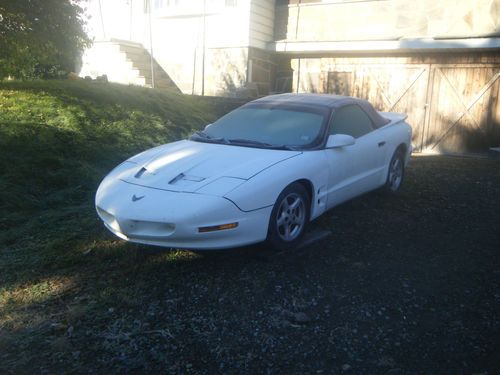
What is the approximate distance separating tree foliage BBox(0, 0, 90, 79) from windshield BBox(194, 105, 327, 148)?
453cm

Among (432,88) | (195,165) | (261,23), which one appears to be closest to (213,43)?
(261,23)

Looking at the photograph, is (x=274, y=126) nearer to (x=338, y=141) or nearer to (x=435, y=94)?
(x=338, y=141)

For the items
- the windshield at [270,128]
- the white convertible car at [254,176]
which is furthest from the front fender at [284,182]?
the windshield at [270,128]

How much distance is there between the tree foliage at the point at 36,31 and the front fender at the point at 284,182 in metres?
5.87

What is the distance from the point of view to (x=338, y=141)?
4898mm

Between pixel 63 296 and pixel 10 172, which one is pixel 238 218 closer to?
pixel 63 296

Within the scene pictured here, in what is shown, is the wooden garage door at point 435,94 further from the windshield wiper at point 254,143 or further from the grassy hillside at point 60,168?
the windshield wiper at point 254,143

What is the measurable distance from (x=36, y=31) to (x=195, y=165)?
5521 mm

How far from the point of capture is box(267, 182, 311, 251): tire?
13.7ft

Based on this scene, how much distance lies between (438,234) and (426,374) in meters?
2.48

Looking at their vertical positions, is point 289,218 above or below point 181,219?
below

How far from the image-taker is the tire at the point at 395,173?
6.25 m

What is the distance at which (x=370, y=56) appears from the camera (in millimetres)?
12555

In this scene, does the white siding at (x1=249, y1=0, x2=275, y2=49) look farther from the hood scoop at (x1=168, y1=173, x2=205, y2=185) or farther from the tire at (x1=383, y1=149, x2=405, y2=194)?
the hood scoop at (x1=168, y1=173, x2=205, y2=185)
